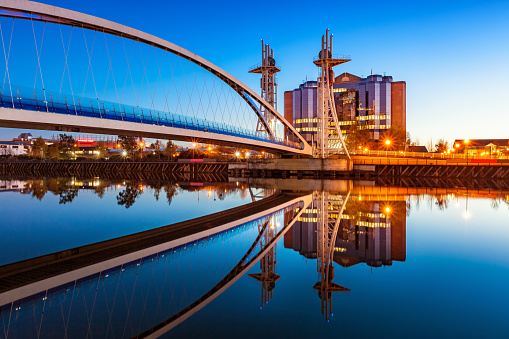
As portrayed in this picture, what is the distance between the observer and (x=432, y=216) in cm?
1666

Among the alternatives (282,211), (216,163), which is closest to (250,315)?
(282,211)

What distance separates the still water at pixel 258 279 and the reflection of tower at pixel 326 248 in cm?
4

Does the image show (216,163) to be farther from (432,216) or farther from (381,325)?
(381,325)

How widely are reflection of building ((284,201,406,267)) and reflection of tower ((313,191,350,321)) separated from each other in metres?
0.17

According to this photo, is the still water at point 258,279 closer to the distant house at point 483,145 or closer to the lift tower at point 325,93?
the lift tower at point 325,93

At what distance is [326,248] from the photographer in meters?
10.0

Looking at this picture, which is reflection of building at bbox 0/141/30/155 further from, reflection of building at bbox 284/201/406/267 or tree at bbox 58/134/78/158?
reflection of building at bbox 284/201/406/267

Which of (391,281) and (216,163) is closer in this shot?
(391,281)

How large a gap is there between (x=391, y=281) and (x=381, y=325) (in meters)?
2.20

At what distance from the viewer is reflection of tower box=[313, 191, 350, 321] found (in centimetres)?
664

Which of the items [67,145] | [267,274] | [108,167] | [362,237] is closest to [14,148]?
[67,145]

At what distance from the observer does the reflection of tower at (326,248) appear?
664cm

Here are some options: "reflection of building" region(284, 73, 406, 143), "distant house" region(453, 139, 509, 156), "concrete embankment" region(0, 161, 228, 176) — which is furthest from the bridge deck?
"distant house" region(453, 139, 509, 156)

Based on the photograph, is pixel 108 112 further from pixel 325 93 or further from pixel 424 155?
pixel 424 155
